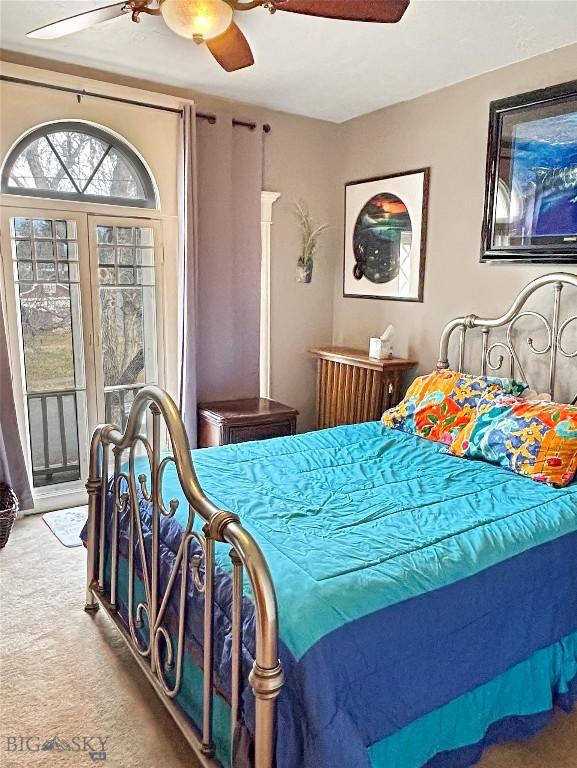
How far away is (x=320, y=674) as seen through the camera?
1309 mm

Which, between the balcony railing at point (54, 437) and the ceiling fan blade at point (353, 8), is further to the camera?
the balcony railing at point (54, 437)

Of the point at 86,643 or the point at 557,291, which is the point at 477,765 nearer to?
the point at 86,643

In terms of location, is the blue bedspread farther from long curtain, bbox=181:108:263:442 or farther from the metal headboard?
long curtain, bbox=181:108:263:442

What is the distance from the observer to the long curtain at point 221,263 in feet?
11.9

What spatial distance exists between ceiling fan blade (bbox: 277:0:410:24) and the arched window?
1845 mm

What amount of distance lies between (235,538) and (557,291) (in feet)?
7.45

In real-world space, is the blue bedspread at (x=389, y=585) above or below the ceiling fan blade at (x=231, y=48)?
below

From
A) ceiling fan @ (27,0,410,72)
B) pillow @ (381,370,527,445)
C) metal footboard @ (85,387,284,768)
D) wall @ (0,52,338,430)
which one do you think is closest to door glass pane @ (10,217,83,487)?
wall @ (0,52,338,430)

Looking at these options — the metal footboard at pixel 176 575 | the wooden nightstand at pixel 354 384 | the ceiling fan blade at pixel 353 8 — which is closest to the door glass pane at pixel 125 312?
the wooden nightstand at pixel 354 384

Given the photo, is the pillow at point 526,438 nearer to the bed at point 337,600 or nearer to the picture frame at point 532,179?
the bed at point 337,600

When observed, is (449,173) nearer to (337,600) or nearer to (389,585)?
(389,585)

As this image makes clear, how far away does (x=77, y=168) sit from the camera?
11.2ft

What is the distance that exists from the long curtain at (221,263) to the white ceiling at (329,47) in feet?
1.19

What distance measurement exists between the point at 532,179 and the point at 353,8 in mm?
1476
